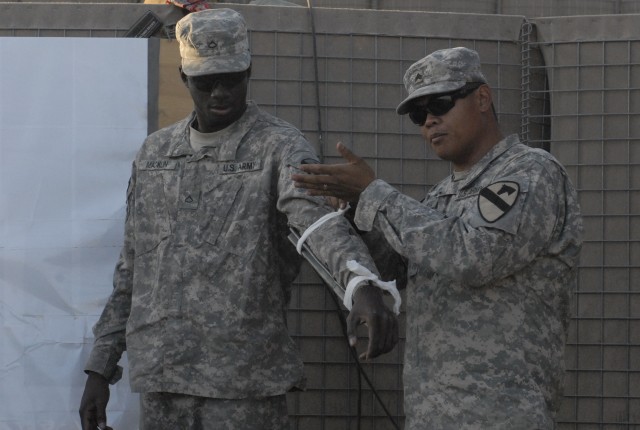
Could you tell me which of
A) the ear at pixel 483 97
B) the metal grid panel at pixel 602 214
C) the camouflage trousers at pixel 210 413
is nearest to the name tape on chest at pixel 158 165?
the camouflage trousers at pixel 210 413

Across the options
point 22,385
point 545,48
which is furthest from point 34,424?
point 545,48

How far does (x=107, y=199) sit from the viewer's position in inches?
177

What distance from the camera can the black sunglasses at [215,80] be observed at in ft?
11.7

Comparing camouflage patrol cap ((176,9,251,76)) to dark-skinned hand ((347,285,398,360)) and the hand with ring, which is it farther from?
dark-skinned hand ((347,285,398,360))

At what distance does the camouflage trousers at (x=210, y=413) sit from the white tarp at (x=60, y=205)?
803mm

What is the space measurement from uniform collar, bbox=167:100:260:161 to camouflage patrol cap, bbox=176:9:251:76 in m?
0.19

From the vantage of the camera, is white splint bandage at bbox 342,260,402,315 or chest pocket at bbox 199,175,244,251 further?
chest pocket at bbox 199,175,244,251

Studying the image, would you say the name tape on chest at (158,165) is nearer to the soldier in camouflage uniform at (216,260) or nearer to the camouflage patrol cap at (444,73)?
the soldier in camouflage uniform at (216,260)

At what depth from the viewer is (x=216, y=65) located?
3539mm

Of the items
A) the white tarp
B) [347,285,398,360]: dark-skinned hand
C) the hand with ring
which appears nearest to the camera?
[347,285,398,360]: dark-skinned hand

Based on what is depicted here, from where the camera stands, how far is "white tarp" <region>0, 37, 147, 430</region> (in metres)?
4.38

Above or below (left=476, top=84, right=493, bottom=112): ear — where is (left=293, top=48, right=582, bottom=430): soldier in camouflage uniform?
below

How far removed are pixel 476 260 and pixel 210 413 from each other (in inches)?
38.7

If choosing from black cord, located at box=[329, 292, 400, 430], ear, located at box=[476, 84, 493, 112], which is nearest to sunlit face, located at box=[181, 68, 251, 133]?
ear, located at box=[476, 84, 493, 112]
